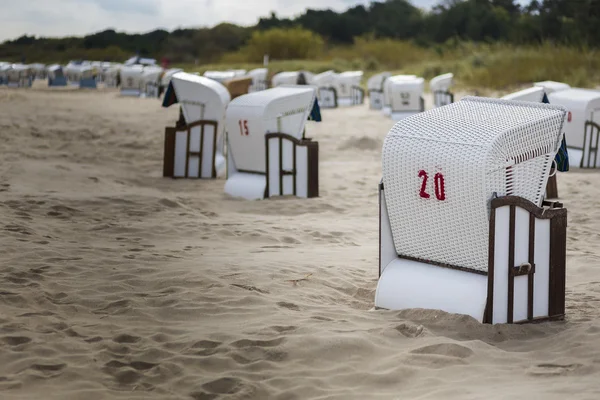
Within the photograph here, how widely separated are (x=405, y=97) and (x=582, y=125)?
9463 millimetres

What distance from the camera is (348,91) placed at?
30.7 metres

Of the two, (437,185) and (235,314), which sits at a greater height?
(437,185)

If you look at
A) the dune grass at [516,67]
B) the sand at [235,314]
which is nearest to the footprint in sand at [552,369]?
the sand at [235,314]

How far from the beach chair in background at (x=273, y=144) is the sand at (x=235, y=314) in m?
0.29

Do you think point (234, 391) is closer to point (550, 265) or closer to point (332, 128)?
point (550, 265)

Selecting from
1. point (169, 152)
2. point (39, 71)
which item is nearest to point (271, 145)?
point (169, 152)

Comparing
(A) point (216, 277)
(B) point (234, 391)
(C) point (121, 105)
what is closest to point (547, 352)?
(B) point (234, 391)

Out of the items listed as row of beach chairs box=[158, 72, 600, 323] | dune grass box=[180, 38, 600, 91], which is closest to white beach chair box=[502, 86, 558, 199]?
row of beach chairs box=[158, 72, 600, 323]

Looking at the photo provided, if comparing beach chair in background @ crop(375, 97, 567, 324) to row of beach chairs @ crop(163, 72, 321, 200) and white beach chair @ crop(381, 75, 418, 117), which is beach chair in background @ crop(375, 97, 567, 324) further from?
white beach chair @ crop(381, 75, 418, 117)

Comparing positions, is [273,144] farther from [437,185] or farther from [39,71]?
[39,71]

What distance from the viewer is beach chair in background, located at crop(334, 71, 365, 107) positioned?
30.6 m

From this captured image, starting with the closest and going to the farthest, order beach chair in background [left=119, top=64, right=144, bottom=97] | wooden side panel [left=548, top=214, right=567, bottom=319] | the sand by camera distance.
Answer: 1. the sand
2. wooden side panel [left=548, top=214, right=567, bottom=319]
3. beach chair in background [left=119, top=64, right=144, bottom=97]

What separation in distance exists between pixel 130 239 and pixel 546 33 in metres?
37.7

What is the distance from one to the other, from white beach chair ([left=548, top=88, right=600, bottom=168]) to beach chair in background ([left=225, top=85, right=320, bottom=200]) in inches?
172
